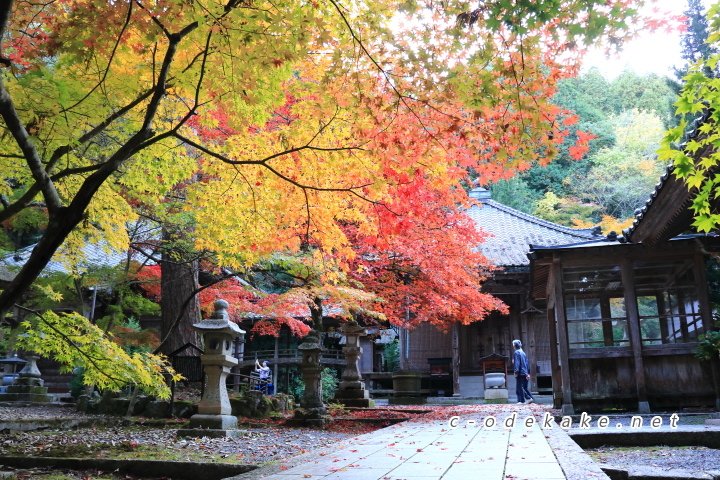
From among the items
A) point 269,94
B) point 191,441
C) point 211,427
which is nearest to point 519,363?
point 211,427

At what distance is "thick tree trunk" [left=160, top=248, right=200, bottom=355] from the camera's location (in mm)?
12281

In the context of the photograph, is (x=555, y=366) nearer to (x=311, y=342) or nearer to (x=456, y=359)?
(x=311, y=342)

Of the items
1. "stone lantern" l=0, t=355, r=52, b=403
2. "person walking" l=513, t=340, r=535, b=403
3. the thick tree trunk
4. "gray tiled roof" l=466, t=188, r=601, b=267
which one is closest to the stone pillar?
the thick tree trunk

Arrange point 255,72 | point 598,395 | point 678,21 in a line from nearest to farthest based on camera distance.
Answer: point 255,72, point 678,21, point 598,395

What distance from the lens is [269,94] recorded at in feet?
17.5

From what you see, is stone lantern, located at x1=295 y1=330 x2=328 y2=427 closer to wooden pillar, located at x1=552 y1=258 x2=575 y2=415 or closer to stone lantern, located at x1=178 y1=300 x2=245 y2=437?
stone lantern, located at x1=178 y1=300 x2=245 y2=437

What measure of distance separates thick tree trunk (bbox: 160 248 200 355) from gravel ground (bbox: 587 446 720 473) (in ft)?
28.5

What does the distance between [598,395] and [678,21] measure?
646 cm

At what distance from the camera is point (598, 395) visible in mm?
10125

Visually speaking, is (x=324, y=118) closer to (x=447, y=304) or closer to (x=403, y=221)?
(x=403, y=221)

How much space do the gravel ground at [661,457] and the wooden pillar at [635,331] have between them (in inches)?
108

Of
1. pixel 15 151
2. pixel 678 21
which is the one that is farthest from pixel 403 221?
pixel 15 151

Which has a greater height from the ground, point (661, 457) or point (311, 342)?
point (311, 342)

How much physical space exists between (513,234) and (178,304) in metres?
14.8
